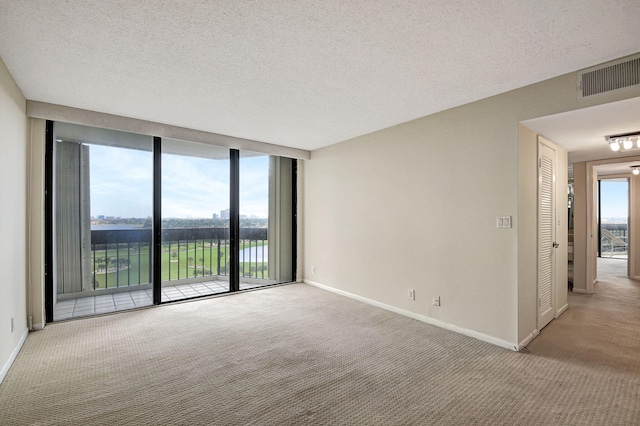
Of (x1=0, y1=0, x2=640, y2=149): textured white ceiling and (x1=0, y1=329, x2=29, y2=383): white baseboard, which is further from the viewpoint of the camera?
(x1=0, y1=329, x2=29, y2=383): white baseboard

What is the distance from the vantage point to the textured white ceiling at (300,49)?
178 centimetres

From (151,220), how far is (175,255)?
697 millimetres

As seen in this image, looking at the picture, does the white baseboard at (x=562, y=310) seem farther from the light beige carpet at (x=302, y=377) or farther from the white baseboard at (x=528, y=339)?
the white baseboard at (x=528, y=339)

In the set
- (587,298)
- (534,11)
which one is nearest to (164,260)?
(534,11)

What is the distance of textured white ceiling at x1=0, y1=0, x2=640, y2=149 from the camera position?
5.84 feet

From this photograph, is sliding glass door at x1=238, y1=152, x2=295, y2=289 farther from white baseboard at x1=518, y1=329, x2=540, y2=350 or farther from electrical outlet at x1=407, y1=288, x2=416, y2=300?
white baseboard at x1=518, y1=329, x2=540, y2=350

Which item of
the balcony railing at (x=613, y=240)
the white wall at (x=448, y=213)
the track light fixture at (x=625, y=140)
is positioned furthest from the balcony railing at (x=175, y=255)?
the balcony railing at (x=613, y=240)

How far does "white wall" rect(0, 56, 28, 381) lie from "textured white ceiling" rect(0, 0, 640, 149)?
0.27 meters

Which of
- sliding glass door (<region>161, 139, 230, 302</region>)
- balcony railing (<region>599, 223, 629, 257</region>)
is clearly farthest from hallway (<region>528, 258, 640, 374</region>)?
balcony railing (<region>599, 223, 629, 257</region>)

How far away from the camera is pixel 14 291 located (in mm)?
2725

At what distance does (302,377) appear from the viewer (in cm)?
238

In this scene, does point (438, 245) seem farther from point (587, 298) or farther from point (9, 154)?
point (9, 154)

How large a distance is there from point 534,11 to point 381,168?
8.28ft

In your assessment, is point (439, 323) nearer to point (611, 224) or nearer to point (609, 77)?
point (609, 77)
